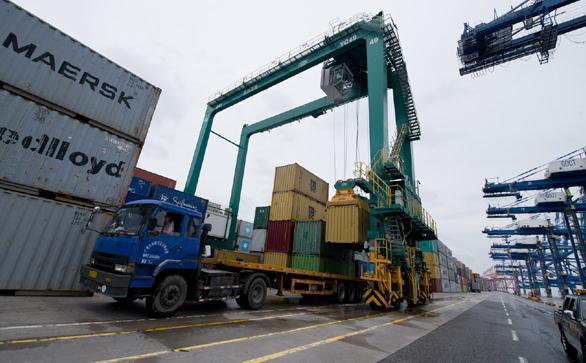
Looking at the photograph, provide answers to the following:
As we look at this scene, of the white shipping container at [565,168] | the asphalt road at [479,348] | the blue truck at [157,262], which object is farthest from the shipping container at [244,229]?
the white shipping container at [565,168]

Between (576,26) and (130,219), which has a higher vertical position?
(576,26)

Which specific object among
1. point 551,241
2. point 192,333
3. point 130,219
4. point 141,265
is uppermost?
point 551,241

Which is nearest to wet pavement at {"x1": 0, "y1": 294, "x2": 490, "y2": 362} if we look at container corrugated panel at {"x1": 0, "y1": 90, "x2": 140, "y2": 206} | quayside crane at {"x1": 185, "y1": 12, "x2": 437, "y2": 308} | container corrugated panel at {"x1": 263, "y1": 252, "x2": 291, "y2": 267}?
container corrugated panel at {"x1": 0, "y1": 90, "x2": 140, "y2": 206}

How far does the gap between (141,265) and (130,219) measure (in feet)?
4.43

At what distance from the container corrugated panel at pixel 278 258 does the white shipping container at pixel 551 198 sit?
Answer: 35318mm

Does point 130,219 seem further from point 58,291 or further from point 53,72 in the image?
point 53,72

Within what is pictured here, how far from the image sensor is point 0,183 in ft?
22.3

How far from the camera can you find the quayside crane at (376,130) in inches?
544

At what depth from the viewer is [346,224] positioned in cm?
1456

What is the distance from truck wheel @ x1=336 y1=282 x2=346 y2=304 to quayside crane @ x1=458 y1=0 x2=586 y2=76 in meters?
21.1

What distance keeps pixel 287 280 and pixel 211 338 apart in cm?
649

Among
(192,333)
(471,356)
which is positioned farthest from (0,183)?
(471,356)

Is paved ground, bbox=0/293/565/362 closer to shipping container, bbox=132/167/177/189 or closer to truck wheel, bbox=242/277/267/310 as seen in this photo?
truck wheel, bbox=242/277/267/310

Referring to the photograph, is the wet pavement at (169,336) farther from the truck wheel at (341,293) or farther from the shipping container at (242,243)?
the shipping container at (242,243)
